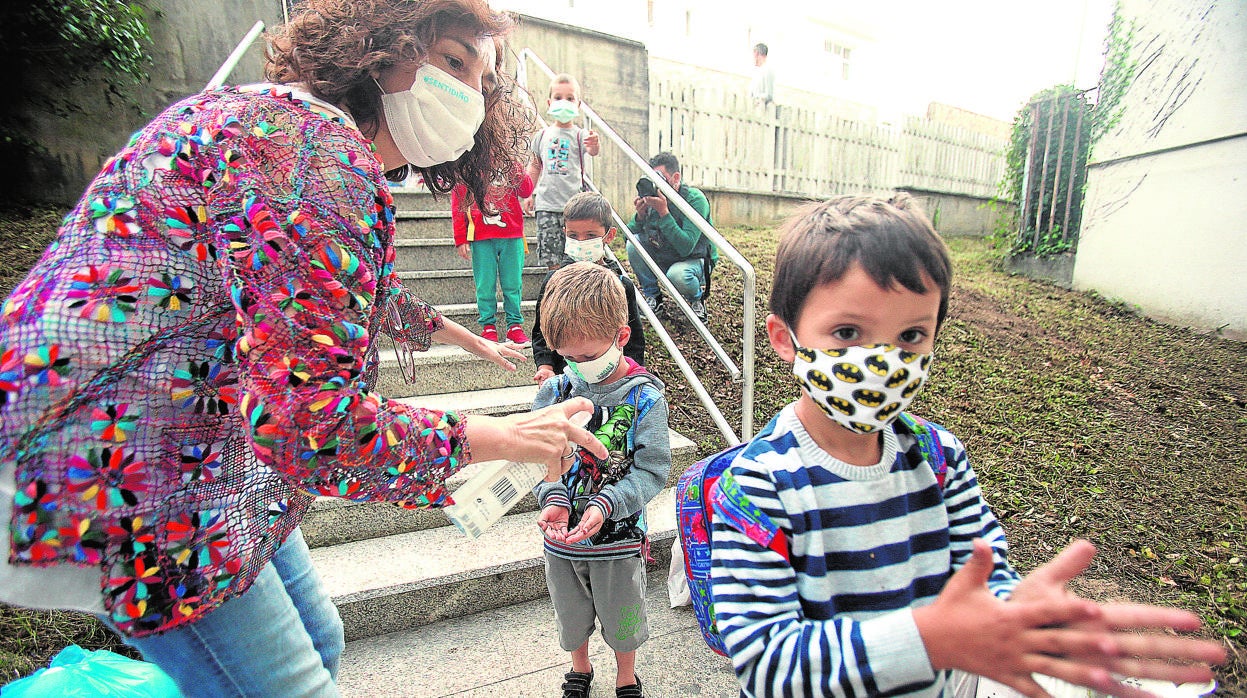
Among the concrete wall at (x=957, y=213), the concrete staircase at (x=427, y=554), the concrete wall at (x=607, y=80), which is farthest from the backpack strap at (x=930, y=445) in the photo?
the concrete wall at (x=957, y=213)

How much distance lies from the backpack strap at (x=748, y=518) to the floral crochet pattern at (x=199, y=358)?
1.47 feet

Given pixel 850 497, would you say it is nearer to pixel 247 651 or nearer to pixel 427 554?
pixel 247 651

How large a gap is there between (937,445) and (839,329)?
1.10 ft

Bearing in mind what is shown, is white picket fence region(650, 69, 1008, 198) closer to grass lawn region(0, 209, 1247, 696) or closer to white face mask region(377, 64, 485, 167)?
grass lawn region(0, 209, 1247, 696)

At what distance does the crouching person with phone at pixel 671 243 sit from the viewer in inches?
182

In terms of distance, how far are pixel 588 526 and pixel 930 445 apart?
0.97 metres

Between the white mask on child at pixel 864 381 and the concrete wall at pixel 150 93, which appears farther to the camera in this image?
the concrete wall at pixel 150 93

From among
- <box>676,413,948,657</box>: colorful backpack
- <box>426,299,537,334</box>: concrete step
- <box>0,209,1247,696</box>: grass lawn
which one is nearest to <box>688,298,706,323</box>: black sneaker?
<box>0,209,1247,696</box>: grass lawn

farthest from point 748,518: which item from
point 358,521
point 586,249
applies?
point 586,249

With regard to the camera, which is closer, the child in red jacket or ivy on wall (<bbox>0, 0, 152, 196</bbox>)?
the child in red jacket

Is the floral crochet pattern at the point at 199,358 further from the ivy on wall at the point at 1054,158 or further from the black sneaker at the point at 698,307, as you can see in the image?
the ivy on wall at the point at 1054,158

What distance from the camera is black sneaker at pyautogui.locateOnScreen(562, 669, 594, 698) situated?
6.80 ft

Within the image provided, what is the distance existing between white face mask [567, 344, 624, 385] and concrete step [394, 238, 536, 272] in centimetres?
262

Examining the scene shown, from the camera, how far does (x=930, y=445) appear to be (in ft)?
3.59
